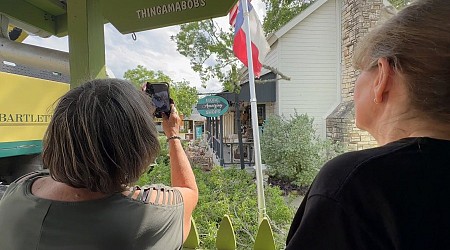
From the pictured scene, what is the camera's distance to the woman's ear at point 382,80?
0.68 meters

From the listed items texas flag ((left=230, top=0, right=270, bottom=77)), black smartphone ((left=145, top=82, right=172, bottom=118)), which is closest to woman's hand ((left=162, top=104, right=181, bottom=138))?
black smartphone ((left=145, top=82, right=172, bottom=118))

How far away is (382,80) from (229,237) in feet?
3.76

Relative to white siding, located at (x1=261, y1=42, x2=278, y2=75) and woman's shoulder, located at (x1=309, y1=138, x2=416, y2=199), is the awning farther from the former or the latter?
woman's shoulder, located at (x1=309, y1=138, x2=416, y2=199)

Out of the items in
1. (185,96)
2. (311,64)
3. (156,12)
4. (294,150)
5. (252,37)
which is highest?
(311,64)

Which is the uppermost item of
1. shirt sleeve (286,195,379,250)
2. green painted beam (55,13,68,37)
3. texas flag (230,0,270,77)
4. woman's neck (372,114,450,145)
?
texas flag (230,0,270,77)

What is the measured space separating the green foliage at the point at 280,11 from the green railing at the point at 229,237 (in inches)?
405

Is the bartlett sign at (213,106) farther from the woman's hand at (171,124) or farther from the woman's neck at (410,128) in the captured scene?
the woman's neck at (410,128)

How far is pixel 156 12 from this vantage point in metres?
1.46

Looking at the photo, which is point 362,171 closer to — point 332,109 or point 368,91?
point 368,91

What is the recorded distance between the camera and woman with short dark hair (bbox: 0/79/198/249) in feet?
2.81

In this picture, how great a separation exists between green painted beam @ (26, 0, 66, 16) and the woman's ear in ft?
6.41

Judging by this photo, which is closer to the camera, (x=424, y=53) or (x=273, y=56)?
(x=424, y=53)

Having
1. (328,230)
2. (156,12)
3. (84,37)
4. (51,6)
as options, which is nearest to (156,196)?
(328,230)

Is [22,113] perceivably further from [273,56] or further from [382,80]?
[273,56]
